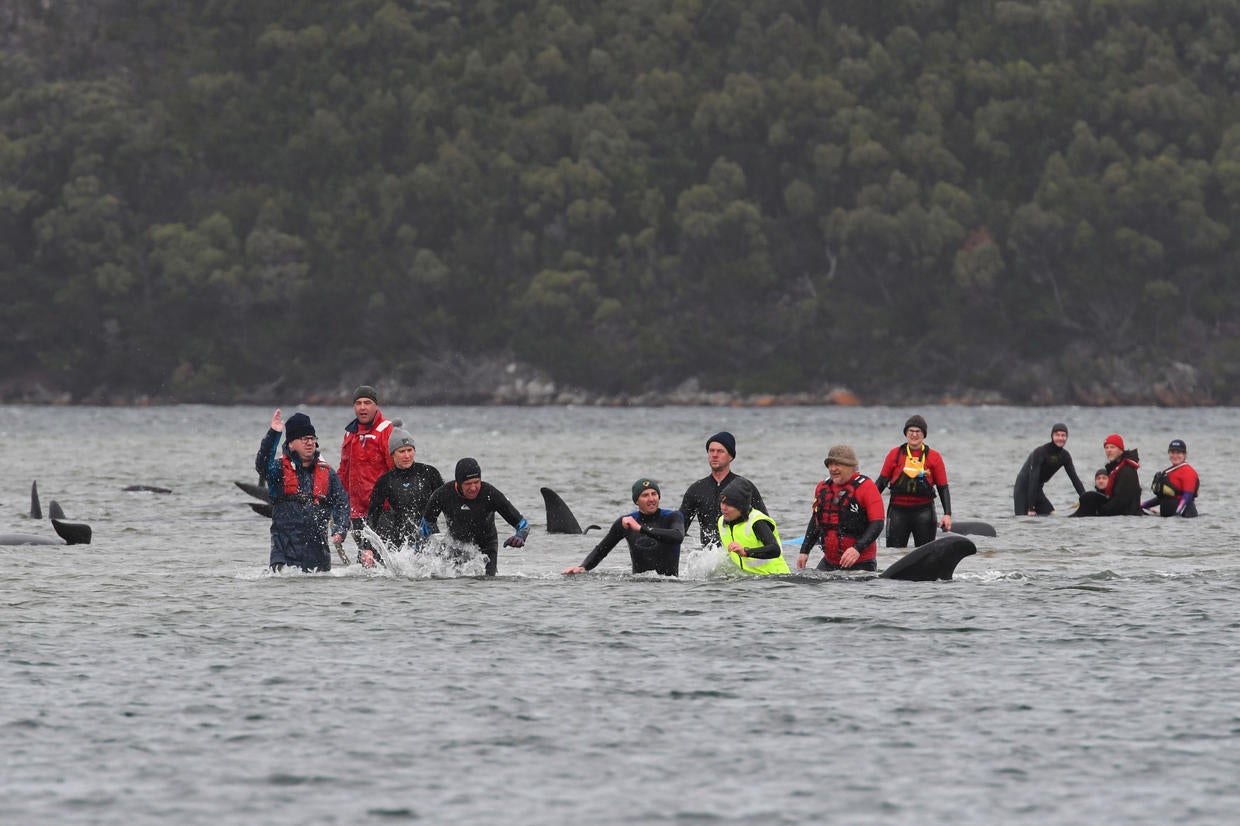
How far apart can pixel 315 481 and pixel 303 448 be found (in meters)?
0.44

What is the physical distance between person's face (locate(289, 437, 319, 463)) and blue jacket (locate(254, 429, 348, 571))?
110 mm

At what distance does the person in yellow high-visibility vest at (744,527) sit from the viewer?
749 inches

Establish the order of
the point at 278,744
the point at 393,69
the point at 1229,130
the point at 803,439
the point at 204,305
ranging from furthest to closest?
the point at 393,69 → the point at 204,305 → the point at 1229,130 → the point at 803,439 → the point at 278,744

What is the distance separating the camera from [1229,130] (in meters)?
134

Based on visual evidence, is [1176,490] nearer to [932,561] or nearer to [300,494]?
[932,561]

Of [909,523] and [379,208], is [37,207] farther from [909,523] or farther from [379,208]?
[909,523]

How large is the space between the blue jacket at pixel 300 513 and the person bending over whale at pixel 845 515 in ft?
15.1

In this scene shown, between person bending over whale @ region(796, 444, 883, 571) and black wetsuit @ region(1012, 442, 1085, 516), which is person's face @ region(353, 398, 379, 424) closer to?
person bending over whale @ region(796, 444, 883, 571)

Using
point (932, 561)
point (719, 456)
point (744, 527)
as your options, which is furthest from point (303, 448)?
point (932, 561)

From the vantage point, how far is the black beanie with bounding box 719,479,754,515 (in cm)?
1895

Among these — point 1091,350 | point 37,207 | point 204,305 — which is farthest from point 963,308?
point 37,207

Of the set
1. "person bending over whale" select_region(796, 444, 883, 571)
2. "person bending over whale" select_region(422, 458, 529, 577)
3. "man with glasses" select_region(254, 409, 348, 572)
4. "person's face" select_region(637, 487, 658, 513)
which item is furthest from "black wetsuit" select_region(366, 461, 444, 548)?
"person bending over whale" select_region(796, 444, 883, 571)

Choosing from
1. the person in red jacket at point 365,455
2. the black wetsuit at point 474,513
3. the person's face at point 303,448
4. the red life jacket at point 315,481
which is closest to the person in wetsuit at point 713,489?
the black wetsuit at point 474,513

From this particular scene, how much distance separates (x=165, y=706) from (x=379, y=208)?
133 metres
